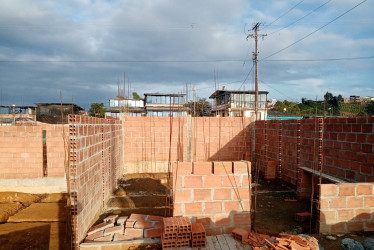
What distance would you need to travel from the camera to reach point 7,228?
4.46m

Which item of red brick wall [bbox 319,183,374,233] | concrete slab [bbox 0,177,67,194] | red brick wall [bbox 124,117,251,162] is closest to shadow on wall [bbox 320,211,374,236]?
red brick wall [bbox 319,183,374,233]

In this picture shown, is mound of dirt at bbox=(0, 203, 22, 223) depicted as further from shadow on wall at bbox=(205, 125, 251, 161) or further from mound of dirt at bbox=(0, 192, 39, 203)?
shadow on wall at bbox=(205, 125, 251, 161)

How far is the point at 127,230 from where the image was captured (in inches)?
124

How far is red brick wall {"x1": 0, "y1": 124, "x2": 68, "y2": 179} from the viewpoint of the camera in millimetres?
6355

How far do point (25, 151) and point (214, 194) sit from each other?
6.04 meters

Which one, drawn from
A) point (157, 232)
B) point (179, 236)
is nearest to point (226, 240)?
point (179, 236)

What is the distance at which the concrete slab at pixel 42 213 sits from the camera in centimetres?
484

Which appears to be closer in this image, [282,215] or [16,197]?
[282,215]

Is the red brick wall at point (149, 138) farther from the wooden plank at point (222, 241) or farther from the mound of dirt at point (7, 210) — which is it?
the wooden plank at point (222, 241)

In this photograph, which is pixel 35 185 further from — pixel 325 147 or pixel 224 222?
pixel 325 147

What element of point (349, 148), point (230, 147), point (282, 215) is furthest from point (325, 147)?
point (230, 147)

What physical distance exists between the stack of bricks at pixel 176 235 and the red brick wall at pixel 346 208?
219cm

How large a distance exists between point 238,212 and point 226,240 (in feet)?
1.41

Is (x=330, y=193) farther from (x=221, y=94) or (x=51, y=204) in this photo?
(x=221, y=94)
